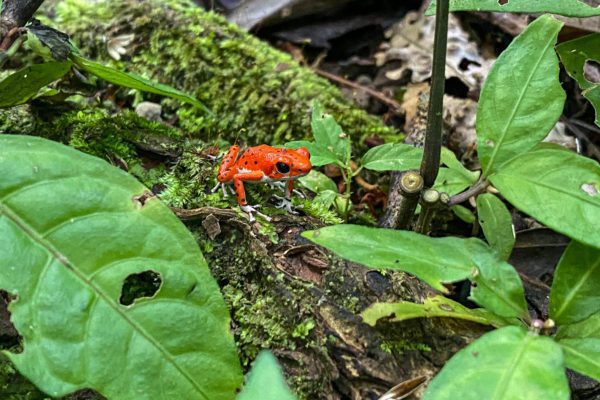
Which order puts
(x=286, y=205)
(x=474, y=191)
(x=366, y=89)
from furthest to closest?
(x=366, y=89) → (x=286, y=205) → (x=474, y=191)

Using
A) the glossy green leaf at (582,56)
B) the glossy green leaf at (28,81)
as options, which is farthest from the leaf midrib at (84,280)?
the glossy green leaf at (582,56)

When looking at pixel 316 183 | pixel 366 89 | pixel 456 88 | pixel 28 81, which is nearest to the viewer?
pixel 28 81

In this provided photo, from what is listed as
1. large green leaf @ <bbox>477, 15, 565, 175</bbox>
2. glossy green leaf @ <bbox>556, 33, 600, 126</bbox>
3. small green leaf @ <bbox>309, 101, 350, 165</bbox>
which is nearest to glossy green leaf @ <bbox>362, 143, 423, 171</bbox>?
small green leaf @ <bbox>309, 101, 350, 165</bbox>

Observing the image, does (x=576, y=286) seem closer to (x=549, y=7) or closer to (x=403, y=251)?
(x=403, y=251)

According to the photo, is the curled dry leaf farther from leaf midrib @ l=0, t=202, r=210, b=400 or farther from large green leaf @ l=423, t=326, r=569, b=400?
leaf midrib @ l=0, t=202, r=210, b=400

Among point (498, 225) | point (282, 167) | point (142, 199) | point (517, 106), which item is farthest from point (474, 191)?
point (142, 199)

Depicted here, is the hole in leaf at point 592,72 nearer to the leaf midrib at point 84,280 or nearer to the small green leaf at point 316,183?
the small green leaf at point 316,183
